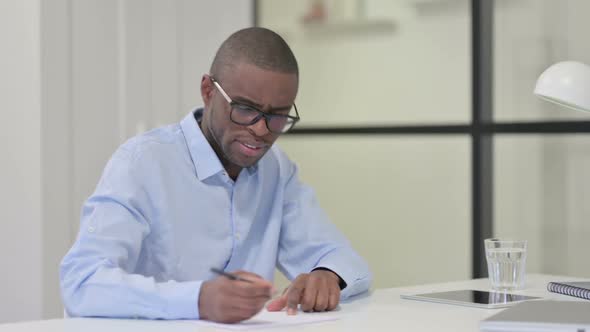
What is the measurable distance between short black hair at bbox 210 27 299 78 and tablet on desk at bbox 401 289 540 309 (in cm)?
52

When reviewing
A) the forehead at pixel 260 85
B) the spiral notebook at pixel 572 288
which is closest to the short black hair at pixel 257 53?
the forehead at pixel 260 85

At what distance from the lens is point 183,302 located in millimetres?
1456

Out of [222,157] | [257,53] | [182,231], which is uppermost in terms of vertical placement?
[257,53]

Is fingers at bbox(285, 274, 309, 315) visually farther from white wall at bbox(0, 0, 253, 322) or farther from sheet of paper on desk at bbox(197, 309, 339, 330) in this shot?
white wall at bbox(0, 0, 253, 322)

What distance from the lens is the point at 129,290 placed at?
57.9 inches

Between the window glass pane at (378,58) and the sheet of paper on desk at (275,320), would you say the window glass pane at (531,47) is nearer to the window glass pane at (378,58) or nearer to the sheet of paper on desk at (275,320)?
the window glass pane at (378,58)

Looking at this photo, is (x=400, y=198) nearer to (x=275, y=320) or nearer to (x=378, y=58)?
(x=378, y=58)

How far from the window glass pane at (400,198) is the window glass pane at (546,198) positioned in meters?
0.13

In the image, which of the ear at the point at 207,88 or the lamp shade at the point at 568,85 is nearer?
the lamp shade at the point at 568,85

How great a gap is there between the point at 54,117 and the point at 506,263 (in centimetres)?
163

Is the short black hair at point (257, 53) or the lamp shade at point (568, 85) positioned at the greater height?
the short black hair at point (257, 53)

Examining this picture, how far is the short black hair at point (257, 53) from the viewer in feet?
5.98

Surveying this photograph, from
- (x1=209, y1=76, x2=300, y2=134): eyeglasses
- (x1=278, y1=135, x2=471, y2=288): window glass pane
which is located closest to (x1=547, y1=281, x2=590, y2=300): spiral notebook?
(x1=209, y1=76, x2=300, y2=134): eyeglasses

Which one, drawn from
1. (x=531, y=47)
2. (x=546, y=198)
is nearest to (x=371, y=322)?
(x=546, y=198)
